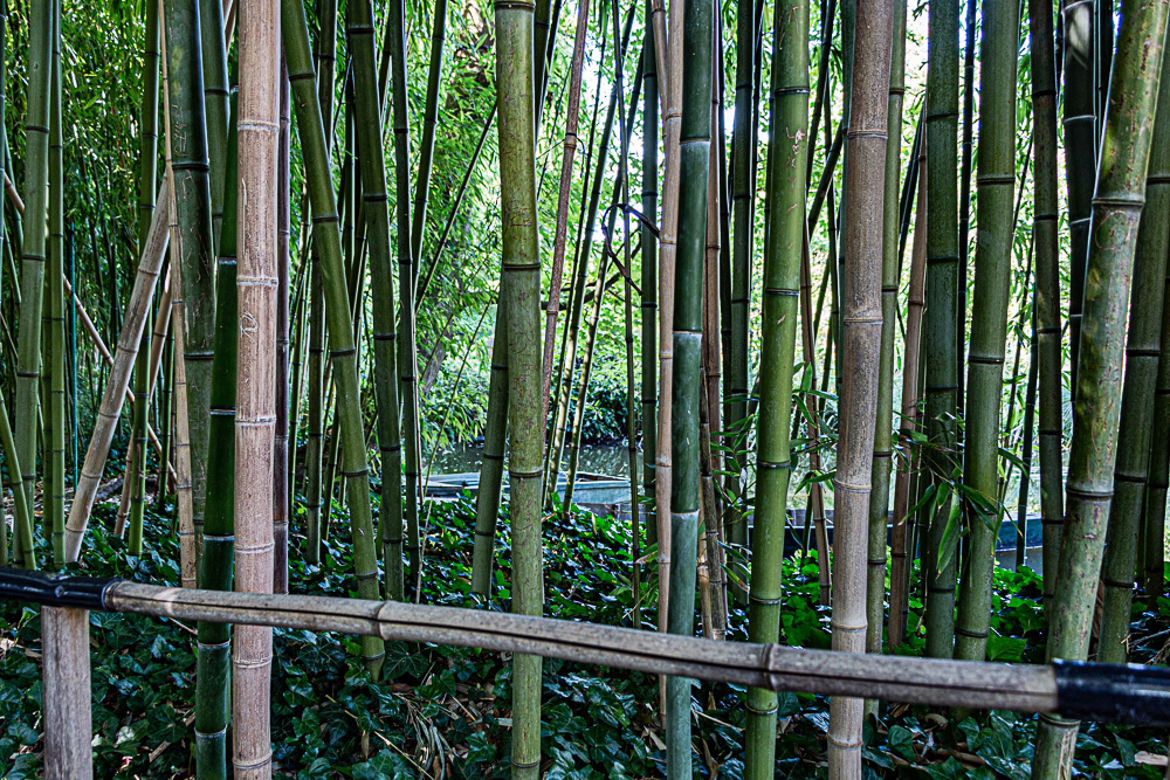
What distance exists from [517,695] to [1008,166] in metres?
0.96

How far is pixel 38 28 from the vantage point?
153 centimetres

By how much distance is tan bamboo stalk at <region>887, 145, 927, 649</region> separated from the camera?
135 centimetres

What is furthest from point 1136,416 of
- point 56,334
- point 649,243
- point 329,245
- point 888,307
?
point 56,334

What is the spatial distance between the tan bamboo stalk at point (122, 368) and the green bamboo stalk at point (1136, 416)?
157cm

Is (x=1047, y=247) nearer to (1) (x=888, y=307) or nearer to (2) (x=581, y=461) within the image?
(1) (x=888, y=307)

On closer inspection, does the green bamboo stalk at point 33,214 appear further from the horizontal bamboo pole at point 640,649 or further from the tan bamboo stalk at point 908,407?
the tan bamboo stalk at point 908,407

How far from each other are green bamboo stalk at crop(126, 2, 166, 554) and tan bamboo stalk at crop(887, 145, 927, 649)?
5.06 feet

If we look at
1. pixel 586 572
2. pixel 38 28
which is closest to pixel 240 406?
pixel 38 28

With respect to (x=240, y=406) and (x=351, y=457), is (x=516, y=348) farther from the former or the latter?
(x=351, y=457)

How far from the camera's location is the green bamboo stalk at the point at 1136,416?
1.06 metres

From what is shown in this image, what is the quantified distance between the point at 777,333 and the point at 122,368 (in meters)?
1.42

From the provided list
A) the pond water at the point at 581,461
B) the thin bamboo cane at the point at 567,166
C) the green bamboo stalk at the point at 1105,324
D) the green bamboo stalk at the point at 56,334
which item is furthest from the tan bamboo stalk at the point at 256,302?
the pond water at the point at 581,461

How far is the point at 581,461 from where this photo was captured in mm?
8758

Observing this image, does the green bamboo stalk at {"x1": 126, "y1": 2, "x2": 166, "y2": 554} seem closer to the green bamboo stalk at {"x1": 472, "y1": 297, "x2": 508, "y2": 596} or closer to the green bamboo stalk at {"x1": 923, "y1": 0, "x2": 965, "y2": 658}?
the green bamboo stalk at {"x1": 472, "y1": 297, "x2": 508, "y2": 596}
